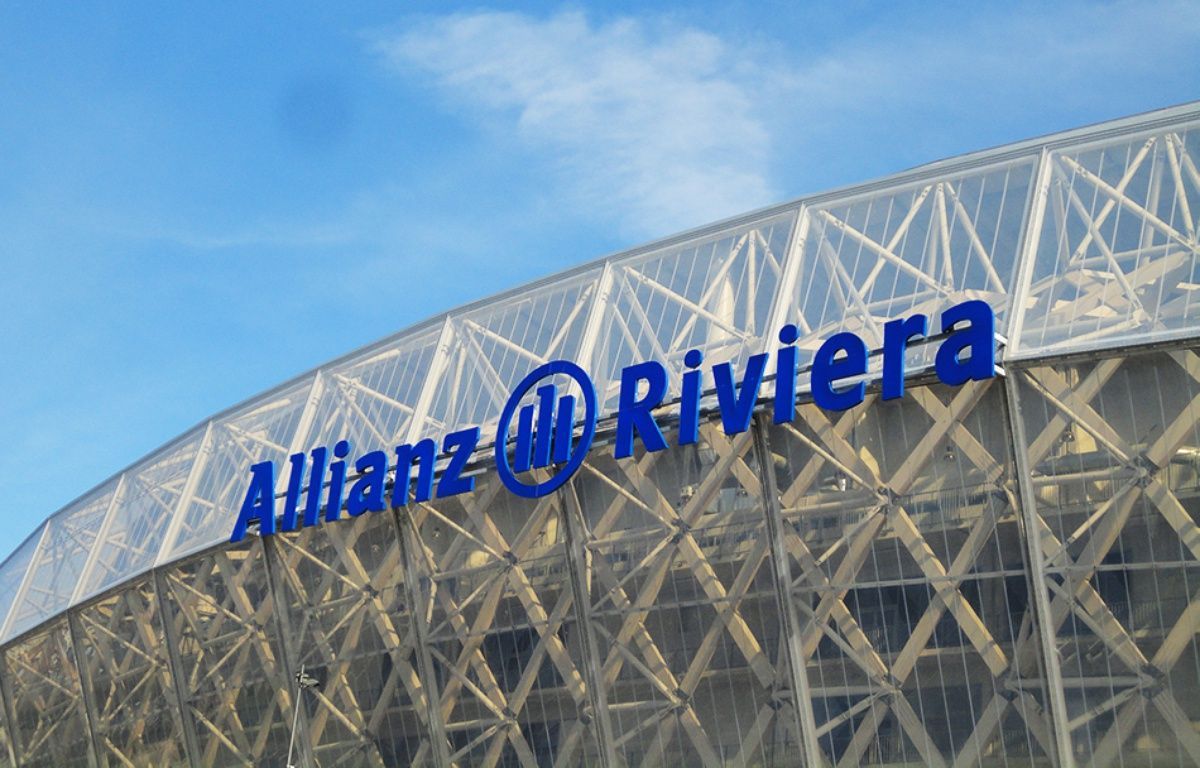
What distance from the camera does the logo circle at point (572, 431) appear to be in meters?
35.7

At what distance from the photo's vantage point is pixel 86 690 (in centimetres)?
5403

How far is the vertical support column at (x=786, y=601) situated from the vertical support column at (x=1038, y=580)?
19.0ft

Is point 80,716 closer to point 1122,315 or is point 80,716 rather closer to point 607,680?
point 607,680

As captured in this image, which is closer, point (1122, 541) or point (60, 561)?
point (1122, 541)

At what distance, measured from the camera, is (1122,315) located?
29109 mm

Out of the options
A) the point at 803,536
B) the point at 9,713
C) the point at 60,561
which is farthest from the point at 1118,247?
the point at 9,713

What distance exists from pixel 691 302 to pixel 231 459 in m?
21.1

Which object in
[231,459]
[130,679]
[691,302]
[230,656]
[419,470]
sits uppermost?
[231,459]

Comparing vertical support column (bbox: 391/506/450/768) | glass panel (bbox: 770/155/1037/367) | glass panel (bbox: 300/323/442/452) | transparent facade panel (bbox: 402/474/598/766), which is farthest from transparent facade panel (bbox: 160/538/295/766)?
glass panel (bbox: 770/155/1037/367)

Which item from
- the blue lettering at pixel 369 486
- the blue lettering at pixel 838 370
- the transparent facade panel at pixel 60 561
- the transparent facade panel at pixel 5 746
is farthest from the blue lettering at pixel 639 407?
the transparent facade panel at pixel 5 746

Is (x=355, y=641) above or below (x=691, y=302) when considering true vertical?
below

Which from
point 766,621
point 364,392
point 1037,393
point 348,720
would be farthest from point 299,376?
point 1037,393

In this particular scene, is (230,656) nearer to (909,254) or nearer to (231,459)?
(231,459)

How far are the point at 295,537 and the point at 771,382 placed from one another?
1869 centimetres
